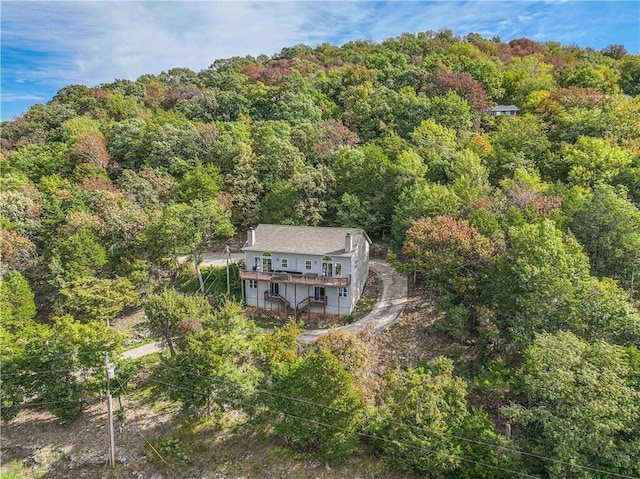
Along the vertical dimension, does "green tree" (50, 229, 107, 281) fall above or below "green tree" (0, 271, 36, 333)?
above

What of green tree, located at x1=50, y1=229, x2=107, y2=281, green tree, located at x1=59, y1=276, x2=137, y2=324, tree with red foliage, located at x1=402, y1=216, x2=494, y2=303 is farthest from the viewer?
green tree, located at x1=50, y1=229, x2=107, y2=281

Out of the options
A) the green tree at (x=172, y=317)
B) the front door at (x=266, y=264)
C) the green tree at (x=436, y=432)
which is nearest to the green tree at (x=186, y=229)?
the front door at (x=266, y=264)

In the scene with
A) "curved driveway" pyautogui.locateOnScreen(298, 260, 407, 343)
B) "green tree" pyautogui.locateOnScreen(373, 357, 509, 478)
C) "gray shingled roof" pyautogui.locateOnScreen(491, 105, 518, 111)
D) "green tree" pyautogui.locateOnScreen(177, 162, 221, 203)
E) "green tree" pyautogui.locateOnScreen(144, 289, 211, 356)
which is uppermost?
"gray shingled roof" pyautogui.locateOnScreen(491, 105, 518, 111)

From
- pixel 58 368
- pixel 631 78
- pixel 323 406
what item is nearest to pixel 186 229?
pixel 58 368

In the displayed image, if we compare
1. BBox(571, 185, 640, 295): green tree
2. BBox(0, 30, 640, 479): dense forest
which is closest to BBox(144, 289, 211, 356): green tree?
BBox(0, 30, 640, 479): dense forest

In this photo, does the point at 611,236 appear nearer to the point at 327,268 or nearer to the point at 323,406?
the point at 327,268

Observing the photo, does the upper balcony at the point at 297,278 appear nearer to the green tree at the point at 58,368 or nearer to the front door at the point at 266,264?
the front door at the point at 266,264

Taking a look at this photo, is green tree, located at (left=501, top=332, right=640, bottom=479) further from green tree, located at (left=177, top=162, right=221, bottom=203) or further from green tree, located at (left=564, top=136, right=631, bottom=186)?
green tree, located at (left=177, top=162, right=221, bottom=203)
